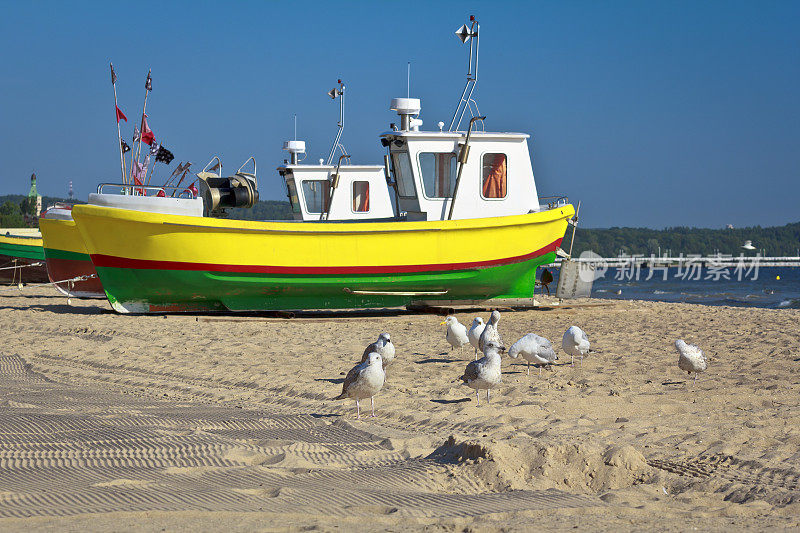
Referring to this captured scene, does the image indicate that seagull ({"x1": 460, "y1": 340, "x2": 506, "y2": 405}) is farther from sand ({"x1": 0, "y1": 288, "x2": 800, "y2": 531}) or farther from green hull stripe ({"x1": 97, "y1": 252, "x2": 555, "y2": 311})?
green hull stripe ({"x1": 97, "y1": 252, "x2": 555, "y2": 311})

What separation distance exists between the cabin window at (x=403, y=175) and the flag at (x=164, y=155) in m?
6.72

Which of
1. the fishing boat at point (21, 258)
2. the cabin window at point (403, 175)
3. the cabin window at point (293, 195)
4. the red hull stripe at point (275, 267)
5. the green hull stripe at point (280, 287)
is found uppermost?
the cabin window at point (403, 175)

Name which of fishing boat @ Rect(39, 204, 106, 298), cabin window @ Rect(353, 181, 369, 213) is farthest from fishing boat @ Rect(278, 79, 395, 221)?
fishing boat @ Rect(39, 204, 106, 298)

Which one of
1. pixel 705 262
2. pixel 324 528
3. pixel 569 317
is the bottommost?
pixel 705 262

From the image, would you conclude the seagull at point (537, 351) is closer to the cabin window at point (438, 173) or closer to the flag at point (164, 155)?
the cabin window at point (438, 173)

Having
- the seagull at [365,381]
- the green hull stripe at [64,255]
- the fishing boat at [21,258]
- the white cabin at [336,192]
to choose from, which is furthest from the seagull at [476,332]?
the fishing boat at [21,258]

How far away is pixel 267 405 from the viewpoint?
634cm

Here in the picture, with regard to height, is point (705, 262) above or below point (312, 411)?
below

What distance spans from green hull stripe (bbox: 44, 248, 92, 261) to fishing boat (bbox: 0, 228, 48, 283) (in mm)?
5398

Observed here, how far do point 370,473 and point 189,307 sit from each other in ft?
30.2

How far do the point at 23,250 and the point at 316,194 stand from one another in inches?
382

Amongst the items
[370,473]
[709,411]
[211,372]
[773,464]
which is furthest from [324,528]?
[211,372]

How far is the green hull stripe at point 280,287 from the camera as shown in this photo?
12375 mm

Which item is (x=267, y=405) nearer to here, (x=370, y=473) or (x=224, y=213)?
(x=370, y=473)
